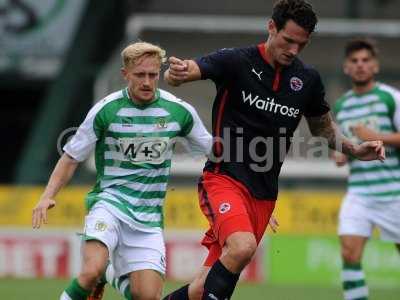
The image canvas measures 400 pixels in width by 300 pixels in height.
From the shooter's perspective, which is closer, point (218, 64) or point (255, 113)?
point (218, 64)

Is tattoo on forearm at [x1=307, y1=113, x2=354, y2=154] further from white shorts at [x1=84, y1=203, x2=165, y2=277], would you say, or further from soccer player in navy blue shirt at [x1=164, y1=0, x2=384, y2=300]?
white shorts at [x1=84, y1=203, x2=165, y2=277]

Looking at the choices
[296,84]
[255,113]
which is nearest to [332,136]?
[296,84]

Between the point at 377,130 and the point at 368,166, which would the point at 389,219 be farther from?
the point at 377,130

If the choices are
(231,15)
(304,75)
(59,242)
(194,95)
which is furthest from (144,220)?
(231,15)

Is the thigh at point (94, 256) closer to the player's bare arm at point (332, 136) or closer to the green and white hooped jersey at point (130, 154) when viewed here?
the green and white hooped jersey at point (130, 154)

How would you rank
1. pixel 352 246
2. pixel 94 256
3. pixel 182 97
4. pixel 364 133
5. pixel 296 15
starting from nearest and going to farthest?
pixel 296 15 → pixel 94 256 → pixel 364 133 → pixel 352 246 → pixel 182 97

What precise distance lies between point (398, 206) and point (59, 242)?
5424 mm

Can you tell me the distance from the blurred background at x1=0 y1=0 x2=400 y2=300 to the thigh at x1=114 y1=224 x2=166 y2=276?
400 centimetres

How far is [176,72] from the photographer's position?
21.3 ft

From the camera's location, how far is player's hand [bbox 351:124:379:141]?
28.1 ft

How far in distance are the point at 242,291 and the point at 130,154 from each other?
464 cm

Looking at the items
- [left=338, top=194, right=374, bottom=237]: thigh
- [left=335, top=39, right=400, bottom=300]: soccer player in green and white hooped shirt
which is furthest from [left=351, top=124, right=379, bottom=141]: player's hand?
[left=338, top=194, right=374, bottom=237]: thigh

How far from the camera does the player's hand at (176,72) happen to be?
6.50 m

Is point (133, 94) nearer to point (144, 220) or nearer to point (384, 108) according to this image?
point (144, 220)
